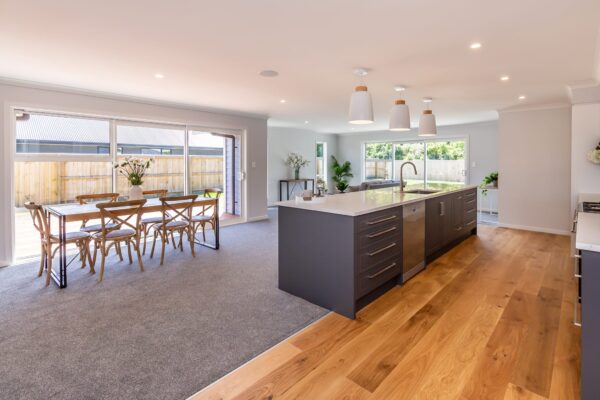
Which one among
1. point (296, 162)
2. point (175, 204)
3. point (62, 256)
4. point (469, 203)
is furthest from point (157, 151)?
point (469, 203)

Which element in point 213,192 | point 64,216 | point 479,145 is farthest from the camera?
point 479,145

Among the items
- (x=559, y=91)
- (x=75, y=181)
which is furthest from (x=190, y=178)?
(x=559, y=91)

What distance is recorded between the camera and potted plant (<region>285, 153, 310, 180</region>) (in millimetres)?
9508

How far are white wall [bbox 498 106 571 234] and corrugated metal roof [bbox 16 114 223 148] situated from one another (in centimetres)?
582

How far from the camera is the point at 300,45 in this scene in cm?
285

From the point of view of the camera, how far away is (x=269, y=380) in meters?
1.82

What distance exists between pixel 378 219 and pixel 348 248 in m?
0.45

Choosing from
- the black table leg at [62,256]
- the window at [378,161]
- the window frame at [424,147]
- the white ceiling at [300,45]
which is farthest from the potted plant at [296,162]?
the black table leg at [62,256]

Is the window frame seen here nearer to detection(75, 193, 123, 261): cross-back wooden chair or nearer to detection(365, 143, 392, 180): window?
detection(365, 143, 392, 180): window

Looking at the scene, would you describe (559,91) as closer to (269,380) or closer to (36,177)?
(269,380)

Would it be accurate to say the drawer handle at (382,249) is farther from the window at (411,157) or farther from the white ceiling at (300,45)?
the window at (411,157)

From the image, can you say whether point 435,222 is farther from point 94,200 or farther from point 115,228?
point 94,200

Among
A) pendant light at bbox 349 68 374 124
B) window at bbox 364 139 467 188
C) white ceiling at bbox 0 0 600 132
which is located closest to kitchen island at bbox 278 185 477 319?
pendant light at bbox 349 68 374 124

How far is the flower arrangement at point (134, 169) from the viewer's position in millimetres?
4180
